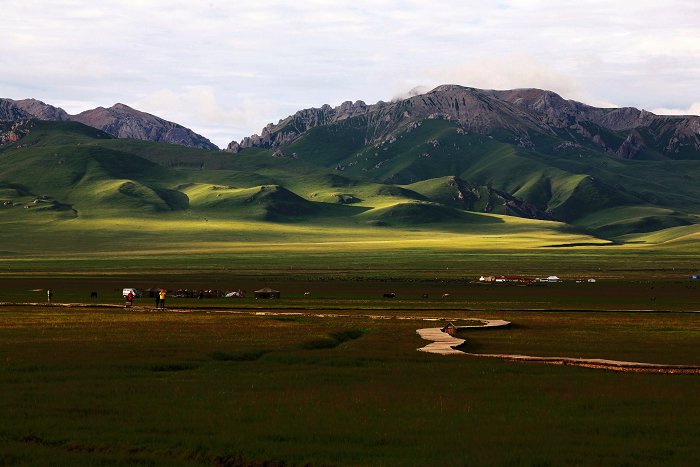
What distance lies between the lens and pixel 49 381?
4144 centimetres

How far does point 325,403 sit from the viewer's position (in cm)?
3744

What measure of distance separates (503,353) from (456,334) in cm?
1230

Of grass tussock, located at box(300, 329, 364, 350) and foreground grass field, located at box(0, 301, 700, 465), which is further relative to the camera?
grass tussock, located at box(300, 329, 364, 350)

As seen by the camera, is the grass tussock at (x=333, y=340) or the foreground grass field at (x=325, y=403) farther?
the grass tussock at (x=333, y=340)

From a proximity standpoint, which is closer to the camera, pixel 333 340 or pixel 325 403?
pixel 325 403

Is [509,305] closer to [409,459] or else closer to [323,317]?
[323,317]

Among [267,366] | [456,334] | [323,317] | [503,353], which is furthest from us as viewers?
[323,317]

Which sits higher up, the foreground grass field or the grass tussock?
the foreground grass field

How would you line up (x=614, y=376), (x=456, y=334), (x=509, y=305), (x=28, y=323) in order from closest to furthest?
(x=614, y=376), (x=456, y=334), (x=28, y=323), (x=509, y=305)

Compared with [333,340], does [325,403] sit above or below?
above

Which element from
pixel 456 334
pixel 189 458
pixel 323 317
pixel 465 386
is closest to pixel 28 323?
pixel 323 317

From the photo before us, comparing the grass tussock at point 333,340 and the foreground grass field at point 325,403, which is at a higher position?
the foreground grass field at point 325,403

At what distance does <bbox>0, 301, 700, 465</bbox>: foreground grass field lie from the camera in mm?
28922

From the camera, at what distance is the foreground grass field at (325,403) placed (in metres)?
28.9
